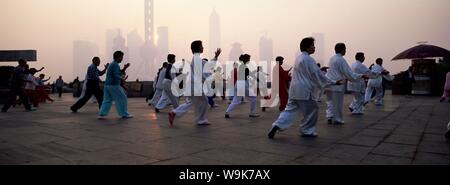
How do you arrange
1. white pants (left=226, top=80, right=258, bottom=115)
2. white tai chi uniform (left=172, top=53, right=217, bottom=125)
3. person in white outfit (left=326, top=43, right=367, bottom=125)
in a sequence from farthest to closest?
white pants (left=226, top=80, right=258, bottom=115), person in white outfit (left=326, top=43, right=367, bottom=125), white tai chi uniform (left=172, top=53, right=217, bottom=125)

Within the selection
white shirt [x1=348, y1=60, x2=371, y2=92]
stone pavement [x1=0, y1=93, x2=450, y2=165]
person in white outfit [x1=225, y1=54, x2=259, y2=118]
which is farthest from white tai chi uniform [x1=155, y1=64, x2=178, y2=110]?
white shirt [x1=348, y1=60, x2=371, y2=92]

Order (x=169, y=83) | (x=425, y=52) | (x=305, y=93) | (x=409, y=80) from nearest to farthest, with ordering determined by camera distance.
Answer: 1. (x=305, y=93)
2. (x=169, y=83)
3. (x=425, y=52)
4. (x=409, y=80)

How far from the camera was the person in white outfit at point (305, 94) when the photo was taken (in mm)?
5313

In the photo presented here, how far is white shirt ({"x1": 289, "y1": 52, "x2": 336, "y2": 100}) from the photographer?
5.32 metres

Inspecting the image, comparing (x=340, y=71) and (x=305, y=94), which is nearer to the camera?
(x=305, y=94)

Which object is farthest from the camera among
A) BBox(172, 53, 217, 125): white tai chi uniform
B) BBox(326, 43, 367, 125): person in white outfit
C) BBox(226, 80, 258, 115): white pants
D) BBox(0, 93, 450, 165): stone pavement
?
BBox(226, 80, 258, 115): white pants

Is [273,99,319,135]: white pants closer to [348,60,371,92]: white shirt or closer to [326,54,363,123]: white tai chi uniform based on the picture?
[326,54,363,123]: white tai chi uniform

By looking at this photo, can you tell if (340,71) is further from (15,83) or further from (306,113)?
(15,83)

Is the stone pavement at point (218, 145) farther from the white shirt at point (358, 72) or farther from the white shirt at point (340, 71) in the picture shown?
the white shirt at point (358, 72)

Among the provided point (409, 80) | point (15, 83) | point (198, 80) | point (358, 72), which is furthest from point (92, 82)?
point (409, 80)

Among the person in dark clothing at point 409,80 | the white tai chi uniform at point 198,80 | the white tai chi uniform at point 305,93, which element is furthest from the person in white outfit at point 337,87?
the person in dark clothing at point 409,80

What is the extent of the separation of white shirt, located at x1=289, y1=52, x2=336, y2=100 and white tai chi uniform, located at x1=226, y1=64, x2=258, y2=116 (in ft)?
11.0

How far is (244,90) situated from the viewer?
9.02 metres

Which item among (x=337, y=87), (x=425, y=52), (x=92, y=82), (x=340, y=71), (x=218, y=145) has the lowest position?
(x=218, y=145)
